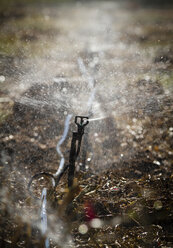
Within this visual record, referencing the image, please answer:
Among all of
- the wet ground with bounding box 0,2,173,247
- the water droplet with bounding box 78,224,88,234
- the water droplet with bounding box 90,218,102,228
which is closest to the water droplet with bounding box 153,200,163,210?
the wet ground with bounding box 0,2,173,247

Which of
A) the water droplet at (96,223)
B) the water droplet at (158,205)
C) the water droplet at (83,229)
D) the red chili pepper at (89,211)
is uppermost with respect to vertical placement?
the water droplet at (158,205)

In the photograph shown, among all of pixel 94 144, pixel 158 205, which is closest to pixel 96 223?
pixel 158 205

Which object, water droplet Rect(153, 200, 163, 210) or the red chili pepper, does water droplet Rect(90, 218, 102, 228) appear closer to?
the red chili pepper

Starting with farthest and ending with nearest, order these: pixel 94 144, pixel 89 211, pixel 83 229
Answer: pixel 94 144
pixel 89 211
pixel 83 229

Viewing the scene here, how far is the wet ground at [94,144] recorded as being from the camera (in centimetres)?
249

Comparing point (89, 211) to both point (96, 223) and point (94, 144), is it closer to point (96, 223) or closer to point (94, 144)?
point (96, 223)

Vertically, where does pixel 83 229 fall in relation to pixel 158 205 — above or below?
below

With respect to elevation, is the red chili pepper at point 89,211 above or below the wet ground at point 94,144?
below

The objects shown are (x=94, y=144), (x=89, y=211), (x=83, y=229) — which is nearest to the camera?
(x=83, y=229)

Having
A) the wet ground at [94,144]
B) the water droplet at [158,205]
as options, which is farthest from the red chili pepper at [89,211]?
the water droplet at [158,205]

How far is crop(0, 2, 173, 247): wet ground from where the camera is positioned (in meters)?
2.49

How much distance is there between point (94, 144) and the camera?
3717mm

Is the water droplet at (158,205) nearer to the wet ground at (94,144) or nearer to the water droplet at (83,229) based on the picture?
the wet ground at (94,144)

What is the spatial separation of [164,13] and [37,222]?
14860 mm
